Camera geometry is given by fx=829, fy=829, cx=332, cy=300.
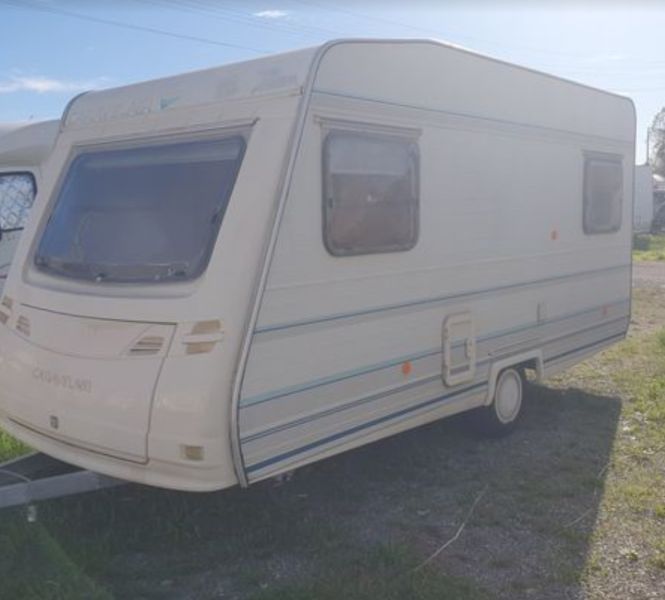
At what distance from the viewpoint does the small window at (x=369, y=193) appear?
4320 millimetres

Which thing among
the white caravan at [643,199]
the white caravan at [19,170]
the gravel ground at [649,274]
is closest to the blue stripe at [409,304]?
the white caravan at [19,170]

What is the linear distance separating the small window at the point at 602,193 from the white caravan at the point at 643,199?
22904 mm

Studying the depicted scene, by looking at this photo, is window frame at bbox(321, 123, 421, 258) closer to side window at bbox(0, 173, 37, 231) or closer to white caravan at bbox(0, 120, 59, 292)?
white caravan at bbox(0, 120, 59, 292)

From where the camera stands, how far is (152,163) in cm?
454

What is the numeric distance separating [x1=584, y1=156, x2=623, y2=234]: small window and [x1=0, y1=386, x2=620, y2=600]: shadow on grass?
2.15 meters

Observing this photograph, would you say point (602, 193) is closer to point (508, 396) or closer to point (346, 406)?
point (508, 396)

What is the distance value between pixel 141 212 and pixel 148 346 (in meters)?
0.89

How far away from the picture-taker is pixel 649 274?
18.5 meters

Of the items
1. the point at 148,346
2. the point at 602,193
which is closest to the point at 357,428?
the point at 148,346

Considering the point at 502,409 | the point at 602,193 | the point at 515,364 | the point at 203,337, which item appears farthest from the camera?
the point at 602,193

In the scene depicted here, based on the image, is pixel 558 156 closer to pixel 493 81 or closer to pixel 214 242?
pixel 493 81

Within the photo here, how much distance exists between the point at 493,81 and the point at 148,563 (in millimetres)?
3723

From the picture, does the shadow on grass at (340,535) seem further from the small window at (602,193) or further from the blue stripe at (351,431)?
the small window at (602,193)

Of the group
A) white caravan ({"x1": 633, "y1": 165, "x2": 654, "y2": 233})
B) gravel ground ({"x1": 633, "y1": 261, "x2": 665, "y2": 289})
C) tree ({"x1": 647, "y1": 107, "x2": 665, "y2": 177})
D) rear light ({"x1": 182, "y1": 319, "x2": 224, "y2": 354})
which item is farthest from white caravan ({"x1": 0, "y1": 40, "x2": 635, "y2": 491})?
tree ({"x1": 647, "y1": 107, "x2": 665, "y2": 177})
